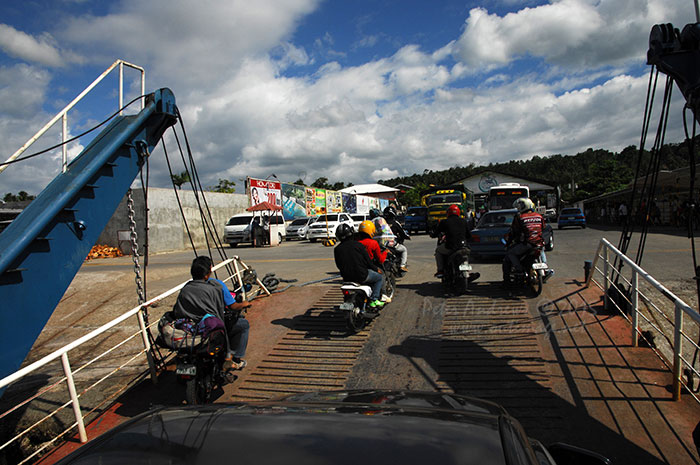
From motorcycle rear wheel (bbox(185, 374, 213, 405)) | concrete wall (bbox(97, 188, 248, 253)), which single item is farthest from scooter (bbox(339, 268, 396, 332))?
concrete wall (bbox(97, 188, 248, 253))

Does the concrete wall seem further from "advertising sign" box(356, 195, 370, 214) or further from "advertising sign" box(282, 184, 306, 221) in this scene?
"advertising sign" box(356, 195, 370, 214)

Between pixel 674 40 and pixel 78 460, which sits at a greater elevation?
pixel 674 40

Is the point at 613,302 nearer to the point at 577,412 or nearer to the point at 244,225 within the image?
the point at 577,412

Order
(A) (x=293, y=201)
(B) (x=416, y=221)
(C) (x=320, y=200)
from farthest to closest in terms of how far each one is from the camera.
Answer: (C) (x=320, y=200)
(A) (x=293, y=201)
(B) (x=416, y=221)

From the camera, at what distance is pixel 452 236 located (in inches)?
328

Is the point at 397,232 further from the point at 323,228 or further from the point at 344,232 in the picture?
the point at 323,228

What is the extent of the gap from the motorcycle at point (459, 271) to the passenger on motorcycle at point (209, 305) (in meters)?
4.30

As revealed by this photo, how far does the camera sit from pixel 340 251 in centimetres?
689

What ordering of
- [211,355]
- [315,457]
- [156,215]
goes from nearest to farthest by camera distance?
[315,457], [211,355], [156,215]

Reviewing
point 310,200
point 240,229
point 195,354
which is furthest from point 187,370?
point 310,200

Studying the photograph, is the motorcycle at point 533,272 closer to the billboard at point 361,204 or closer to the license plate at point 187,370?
the license plate at point 187,370

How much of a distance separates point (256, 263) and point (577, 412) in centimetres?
Answer: 1303

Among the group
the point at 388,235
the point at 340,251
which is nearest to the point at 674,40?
the point at 340,251

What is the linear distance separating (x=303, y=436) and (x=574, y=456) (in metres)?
1.43
